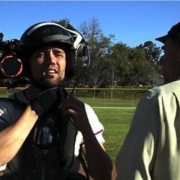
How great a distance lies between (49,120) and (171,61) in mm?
677

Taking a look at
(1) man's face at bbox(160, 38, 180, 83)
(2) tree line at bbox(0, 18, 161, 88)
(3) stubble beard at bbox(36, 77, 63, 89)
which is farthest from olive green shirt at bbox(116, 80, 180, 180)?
(2) tree line at bbox(0, 18, 161, 88)

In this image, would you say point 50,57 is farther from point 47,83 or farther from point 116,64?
point 116,64

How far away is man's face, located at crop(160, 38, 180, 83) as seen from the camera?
7.32ft

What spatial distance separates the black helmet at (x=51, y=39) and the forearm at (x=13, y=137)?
0.37m

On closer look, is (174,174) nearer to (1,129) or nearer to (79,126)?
(79,126)

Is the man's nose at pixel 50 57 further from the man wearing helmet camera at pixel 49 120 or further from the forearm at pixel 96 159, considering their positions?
the forearm at pixel 96 159

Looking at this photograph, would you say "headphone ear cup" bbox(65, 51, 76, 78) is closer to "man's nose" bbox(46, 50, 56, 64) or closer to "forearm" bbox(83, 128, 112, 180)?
"man's nose" bbox(46, 50, 56, 64)

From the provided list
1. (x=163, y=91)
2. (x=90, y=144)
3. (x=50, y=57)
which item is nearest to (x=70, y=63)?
(x=50, y=57)

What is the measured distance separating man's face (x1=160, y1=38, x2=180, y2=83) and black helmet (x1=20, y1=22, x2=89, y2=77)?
51 centimetres

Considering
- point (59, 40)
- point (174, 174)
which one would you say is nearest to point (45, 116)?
point (59, 40)

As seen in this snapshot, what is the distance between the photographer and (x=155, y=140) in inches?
76.2

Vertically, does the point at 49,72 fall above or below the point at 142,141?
above

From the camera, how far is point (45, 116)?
233cm

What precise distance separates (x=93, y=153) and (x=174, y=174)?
0.55 metres
